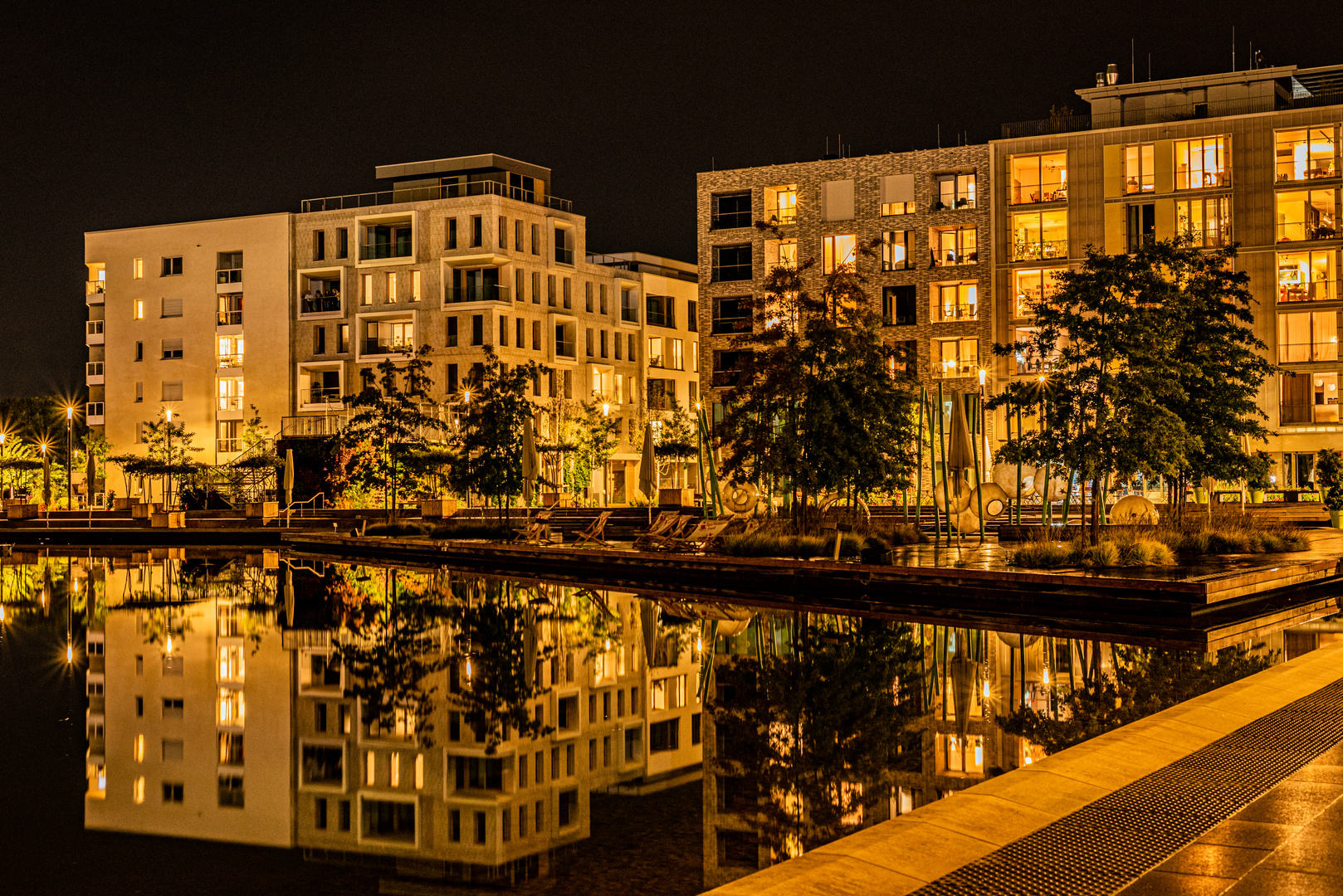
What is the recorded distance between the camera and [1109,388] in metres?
22.8

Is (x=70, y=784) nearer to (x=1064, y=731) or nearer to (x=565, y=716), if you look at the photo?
(x=565, y=716)

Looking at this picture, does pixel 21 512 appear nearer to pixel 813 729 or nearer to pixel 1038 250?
pixel 1038 250

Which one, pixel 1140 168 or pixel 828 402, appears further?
pixel 1140 168

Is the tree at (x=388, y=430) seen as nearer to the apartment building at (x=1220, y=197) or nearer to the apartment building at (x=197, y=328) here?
the apartment building at (x=197, y=328)

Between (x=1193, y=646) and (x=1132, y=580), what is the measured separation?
324cm

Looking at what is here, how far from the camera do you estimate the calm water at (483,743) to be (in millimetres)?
7559

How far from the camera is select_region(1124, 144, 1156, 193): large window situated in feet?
184

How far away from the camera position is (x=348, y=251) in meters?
65.9

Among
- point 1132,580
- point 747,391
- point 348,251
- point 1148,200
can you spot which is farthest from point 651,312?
point 1132,580

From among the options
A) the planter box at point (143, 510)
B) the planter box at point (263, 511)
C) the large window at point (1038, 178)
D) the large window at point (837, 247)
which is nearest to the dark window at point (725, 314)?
the large window at point (837, 247)

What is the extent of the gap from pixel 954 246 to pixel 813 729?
1998 inches

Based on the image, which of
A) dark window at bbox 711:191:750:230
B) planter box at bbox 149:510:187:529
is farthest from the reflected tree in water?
dark window at bbox 711:191:750:230

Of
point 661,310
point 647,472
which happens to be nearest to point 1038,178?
point 661,310

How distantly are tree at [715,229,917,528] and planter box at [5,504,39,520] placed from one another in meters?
38.4
